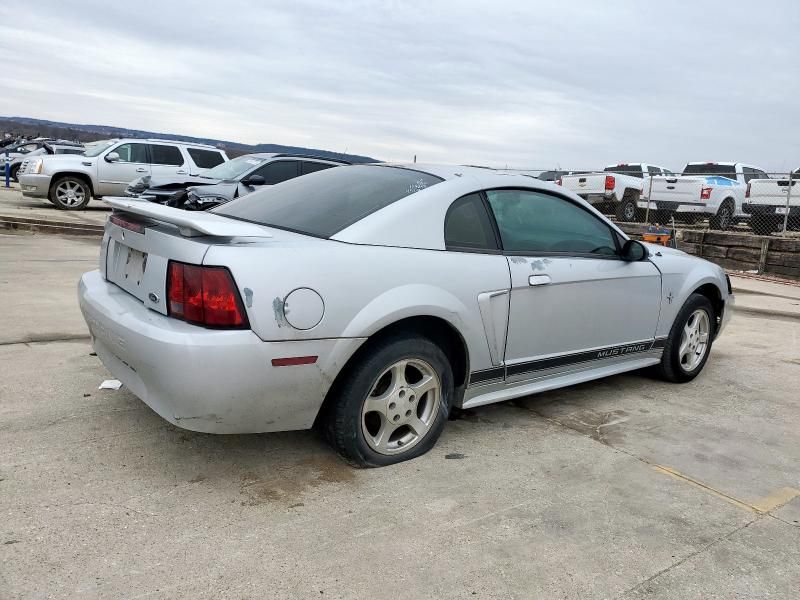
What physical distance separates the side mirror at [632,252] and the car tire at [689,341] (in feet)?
2.49

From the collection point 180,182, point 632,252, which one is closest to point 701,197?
point 180,182

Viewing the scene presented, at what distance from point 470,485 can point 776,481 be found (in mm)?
1618

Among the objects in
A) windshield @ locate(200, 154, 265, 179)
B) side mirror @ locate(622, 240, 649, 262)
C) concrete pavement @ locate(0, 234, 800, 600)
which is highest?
windshield @ locate(200, 154, 265, 179)

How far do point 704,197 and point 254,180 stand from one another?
33.4 ft

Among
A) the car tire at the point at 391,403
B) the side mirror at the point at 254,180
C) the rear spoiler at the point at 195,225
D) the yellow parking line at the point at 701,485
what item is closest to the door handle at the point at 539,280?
the car tire at the point at 391,403

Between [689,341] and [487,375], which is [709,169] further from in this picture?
[487,375]

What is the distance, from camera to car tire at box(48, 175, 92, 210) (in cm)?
1591

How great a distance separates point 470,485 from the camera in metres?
3.27

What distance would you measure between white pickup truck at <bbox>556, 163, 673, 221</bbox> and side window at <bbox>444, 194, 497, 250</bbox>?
12.8m

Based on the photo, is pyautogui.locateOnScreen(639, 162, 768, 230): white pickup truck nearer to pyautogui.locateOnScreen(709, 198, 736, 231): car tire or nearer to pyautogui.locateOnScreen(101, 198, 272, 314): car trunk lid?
pyautogui.locateOnScreen(709, 198, 736, 231): car tire

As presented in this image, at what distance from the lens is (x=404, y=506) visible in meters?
3.02

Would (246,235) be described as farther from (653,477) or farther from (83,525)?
(653,477)

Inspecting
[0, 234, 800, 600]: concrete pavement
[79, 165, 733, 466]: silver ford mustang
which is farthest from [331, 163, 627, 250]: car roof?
[0, 234, 800, 600]: concrete pavement

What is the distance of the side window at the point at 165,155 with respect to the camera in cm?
1650
